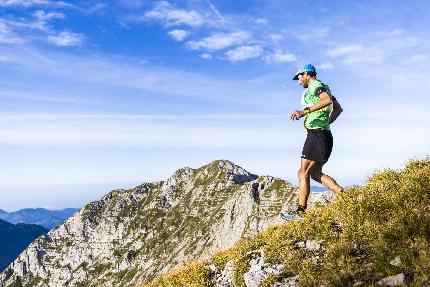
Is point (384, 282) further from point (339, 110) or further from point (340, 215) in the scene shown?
point (339, 110)

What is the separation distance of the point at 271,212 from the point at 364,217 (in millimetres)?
177048

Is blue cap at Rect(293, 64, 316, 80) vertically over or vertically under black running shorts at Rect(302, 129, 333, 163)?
over

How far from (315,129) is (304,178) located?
1444 millimetres

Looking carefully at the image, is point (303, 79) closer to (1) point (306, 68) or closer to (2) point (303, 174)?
(1) point (306, 68)

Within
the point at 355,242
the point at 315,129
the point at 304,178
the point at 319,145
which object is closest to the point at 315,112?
the point at 315,129

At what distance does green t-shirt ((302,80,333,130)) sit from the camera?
11609 millimetres

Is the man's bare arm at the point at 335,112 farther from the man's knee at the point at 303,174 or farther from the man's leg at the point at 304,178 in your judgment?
the man's knee at the point at 303,174

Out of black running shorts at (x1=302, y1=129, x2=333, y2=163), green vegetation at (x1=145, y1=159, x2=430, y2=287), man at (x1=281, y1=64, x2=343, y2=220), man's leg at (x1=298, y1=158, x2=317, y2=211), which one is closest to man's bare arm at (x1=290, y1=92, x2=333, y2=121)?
man at (x1=281, y1=64, x2=343, y2=220)

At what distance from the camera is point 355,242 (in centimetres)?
881

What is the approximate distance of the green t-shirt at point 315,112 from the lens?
11.6 meters

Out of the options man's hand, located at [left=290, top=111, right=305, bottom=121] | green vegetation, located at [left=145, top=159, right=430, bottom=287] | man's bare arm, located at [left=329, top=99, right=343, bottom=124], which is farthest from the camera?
man's bare arm, located at [left=329, top=99, right=343, bottom=124]

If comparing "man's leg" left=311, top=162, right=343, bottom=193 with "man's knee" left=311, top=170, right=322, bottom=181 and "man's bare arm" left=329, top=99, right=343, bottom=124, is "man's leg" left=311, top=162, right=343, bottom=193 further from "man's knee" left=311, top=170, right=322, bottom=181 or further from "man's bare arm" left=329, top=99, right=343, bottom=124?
"man's bare arm" left=329, top=99, right=343, bottom=124

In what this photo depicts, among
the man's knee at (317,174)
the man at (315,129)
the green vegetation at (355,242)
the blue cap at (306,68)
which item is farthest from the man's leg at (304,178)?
the blue cap at (306,68)

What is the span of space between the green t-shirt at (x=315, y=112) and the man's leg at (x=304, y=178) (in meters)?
1.02
